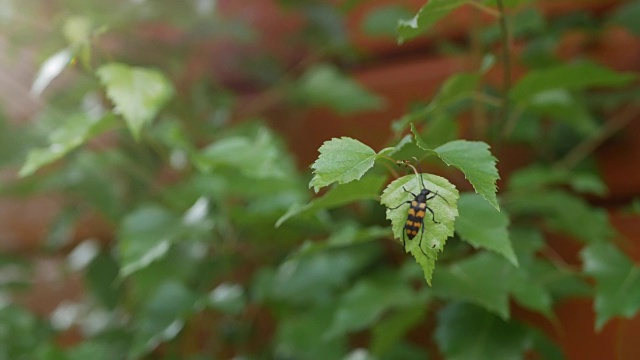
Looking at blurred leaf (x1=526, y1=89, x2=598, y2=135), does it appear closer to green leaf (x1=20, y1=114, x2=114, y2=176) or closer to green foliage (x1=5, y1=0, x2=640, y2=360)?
green foliage (x1=5, y1=0, x2=640, y2=360)

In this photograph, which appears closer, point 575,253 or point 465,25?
point 575,253

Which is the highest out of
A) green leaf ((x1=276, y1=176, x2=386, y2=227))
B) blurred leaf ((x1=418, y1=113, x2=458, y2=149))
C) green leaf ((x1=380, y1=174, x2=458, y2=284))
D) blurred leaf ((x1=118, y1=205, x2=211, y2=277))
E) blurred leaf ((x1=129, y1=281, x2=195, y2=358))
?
green leaf ((x1=380, y1=174, x2=458, y2=284))

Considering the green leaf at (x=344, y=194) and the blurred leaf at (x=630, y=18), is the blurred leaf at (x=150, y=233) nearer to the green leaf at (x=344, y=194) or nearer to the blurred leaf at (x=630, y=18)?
the green leaf at (x=344, y=194)

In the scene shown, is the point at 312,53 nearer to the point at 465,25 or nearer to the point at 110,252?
the point at 465,25

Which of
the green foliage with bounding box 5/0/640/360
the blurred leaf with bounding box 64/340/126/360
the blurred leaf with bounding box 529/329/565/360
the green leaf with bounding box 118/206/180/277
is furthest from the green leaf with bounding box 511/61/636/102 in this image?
the blurred leaf with bounding box 64/340/126/360

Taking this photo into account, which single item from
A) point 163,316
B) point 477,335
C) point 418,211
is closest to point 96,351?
point 163,316

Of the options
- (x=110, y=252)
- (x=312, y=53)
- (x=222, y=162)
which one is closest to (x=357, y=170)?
(x=222, y=162)
